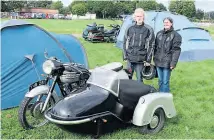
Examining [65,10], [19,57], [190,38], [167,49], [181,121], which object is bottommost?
[181,121]

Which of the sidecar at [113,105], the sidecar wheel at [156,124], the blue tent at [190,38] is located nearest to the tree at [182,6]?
the blue tent at [190,38]

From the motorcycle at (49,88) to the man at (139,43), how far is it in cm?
99

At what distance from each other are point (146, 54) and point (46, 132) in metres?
2.16

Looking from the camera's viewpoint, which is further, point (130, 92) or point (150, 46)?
point (150, 46)

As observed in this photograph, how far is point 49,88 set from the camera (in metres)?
4.36

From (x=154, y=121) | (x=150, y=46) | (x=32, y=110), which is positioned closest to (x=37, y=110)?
(x=32, y=110)

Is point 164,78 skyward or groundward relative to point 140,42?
groundward

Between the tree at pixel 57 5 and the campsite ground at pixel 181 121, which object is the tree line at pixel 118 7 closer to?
the tree at pixel 57 5

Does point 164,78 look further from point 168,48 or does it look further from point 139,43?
point 139,43

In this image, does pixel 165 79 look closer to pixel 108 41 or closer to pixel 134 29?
pixel 134 29

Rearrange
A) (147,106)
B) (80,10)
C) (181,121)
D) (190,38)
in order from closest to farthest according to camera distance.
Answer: (147,106)
(181,121)
(190,38)
(80,10)

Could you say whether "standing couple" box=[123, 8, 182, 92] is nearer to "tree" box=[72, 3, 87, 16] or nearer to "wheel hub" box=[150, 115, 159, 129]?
"wheel hub" box=[150, 115, 159, 129]

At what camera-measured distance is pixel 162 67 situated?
5430 millimetres

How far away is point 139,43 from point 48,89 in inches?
71.5
